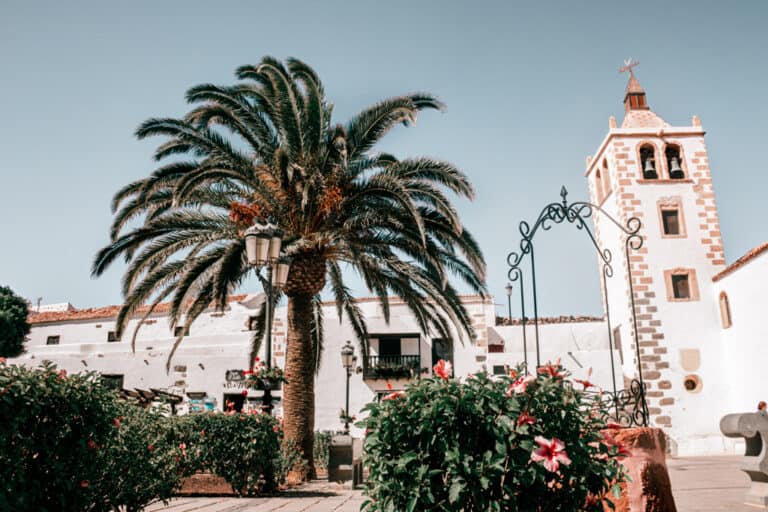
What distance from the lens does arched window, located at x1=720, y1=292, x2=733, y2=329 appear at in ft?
67.4

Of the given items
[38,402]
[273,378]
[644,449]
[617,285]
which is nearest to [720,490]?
[644,449]

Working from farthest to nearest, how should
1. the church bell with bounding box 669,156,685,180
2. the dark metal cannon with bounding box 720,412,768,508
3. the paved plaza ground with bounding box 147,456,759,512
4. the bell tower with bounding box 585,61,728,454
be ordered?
the church bell with bounding box 669,156,685,180
the bell tower with bounding box 585,61,728,454
the paved plaza ground with bounding box 147,456,759,512
the dark metal cannon with bounding box 720,412,768,508

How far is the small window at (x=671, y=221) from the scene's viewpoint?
73.3 feet

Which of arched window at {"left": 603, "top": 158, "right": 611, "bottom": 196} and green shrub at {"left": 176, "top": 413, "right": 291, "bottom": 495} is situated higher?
arched window at {"left": 603, "top": 158, "right": 611, "bottom": 196}

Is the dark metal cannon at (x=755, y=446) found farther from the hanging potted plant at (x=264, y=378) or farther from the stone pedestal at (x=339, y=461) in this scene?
the stone pedestal at (x=339, y=461)

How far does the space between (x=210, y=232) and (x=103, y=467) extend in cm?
769

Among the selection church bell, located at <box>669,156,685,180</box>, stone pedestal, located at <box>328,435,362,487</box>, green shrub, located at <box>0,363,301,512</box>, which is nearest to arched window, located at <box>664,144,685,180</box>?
church bell, located at <box>669,156,685,180</box>

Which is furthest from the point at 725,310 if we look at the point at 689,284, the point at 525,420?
the point at 525,420

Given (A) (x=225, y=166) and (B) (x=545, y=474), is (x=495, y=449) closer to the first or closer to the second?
(B) (x=545, y=474)

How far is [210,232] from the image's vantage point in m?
11.8

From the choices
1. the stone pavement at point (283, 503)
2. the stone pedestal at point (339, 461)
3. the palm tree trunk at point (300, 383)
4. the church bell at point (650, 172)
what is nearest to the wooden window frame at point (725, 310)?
the church bell at point (650, 172)

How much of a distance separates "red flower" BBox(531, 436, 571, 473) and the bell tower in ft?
60.5

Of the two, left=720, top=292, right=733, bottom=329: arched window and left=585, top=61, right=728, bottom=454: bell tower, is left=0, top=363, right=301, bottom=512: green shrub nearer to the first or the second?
left=585, top=61, right=728, bottom=454: bell tower

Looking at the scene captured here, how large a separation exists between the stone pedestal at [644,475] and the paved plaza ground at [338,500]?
Answer: 2.51 meters
